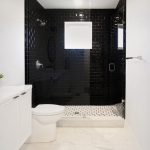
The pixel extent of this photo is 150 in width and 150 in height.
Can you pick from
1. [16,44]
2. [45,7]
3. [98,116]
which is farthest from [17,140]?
[45,7]

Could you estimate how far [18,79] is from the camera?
328cm

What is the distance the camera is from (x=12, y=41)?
10.1ft

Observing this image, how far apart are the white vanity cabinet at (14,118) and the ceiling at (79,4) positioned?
218 cm

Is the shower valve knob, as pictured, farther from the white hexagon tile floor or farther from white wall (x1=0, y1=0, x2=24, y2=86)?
the white hexagon tile floor

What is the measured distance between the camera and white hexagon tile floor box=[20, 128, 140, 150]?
9.18 ft

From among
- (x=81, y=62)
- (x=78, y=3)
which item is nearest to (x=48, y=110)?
(x=81, y=62)

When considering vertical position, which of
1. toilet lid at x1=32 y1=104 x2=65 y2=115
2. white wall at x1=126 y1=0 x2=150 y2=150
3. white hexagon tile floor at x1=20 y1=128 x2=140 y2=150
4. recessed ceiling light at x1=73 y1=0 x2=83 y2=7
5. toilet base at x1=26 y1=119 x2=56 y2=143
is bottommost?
white hexagon tile floor at x1=20 y1=128 x2=140 y2=150

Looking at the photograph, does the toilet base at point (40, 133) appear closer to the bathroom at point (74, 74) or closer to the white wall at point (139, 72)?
the bathroom at point (74, 74)

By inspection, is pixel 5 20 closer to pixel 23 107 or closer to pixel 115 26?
pixel 23 107

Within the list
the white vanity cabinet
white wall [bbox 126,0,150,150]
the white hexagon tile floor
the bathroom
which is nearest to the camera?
the white vanity cabinet

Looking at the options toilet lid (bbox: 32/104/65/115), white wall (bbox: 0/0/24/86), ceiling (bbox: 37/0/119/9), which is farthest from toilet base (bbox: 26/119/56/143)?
ceiling (bbox: 37/0/119/9)

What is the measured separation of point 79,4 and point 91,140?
2563 mm

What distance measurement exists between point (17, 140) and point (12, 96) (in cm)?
51

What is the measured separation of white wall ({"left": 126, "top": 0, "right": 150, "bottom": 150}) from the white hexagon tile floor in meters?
0.19
